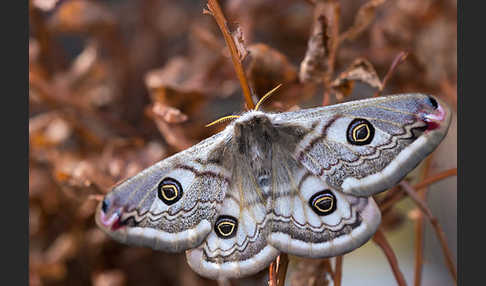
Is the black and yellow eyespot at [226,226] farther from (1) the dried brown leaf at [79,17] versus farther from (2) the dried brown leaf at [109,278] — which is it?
(1) the dried brown leaf at [79,17]

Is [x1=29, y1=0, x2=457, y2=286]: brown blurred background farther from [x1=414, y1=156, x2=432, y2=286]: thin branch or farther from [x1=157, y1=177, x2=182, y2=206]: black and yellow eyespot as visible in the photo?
[x1=157, y1=177, x2=182, y2=206]: black and yellow eyespot

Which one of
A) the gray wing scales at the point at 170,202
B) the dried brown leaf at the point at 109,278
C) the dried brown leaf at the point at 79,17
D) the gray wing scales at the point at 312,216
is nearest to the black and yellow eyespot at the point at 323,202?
the gray wing scales at the point at 312,216

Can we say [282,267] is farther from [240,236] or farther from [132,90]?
[132,90]

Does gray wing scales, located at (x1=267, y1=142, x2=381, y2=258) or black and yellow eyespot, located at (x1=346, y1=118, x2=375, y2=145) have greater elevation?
black and yellow eyespot, located at (x1=346, y1=118, x2=375, y2=145)

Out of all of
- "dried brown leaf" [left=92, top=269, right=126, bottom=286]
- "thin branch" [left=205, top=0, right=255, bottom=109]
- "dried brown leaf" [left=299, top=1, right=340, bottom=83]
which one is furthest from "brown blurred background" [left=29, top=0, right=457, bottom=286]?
"thin branch" [left=205, top=0, right=255, bottom=109]

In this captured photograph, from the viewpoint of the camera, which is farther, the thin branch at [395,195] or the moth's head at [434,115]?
the thin branch at [395,195]

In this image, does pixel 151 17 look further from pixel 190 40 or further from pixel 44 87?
pixel 44 87
